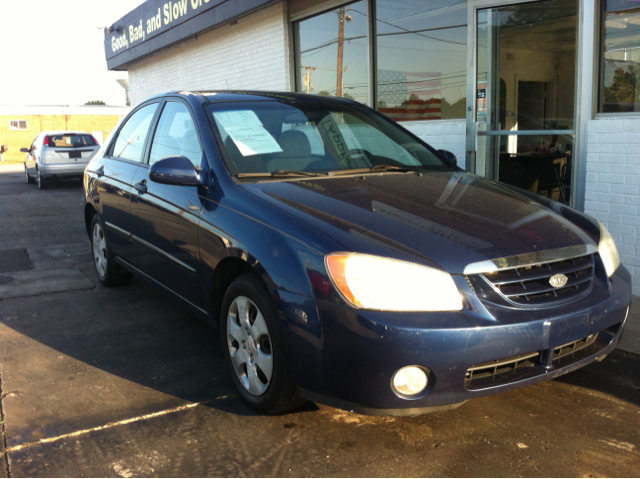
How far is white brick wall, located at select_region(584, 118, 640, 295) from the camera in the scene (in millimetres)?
5234

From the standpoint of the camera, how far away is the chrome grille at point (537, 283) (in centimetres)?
262

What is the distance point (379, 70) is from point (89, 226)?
4.38 meters

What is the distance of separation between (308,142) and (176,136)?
906 mm

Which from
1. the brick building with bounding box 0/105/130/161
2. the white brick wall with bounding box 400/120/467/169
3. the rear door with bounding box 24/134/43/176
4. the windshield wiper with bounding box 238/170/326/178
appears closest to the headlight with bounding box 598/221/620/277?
the windshield wiper with bounding box 238/170/326/178

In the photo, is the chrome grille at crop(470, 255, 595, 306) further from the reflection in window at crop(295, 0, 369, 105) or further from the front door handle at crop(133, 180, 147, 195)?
the reflection in window at crop(295, 0, 369, 105)

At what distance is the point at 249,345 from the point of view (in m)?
3.16

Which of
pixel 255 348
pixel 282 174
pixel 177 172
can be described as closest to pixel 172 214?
pixel 177 172

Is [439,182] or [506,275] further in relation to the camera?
[439,182]

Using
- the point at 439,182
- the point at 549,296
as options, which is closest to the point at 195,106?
the point at 439,182

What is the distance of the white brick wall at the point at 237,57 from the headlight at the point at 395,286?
7.82m

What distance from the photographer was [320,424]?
3090 mm

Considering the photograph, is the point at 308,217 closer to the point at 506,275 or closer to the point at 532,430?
the point at 506,275

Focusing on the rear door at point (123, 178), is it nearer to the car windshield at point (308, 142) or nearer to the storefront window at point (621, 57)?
the car windshield at point (308, 142)

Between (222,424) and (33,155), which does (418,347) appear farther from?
(33,155)
